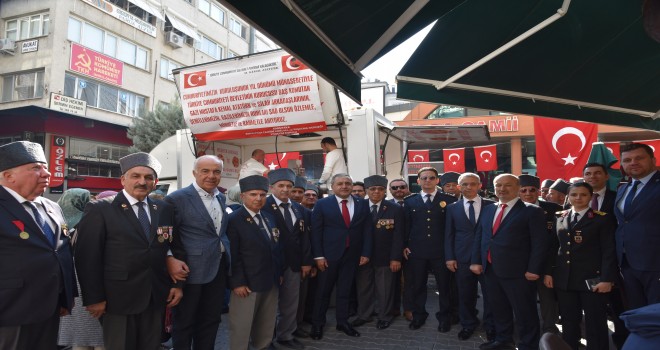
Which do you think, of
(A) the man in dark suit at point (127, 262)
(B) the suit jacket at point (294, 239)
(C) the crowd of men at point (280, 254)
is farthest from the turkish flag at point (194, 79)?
(A) the man in dark suit at point (127, 262)

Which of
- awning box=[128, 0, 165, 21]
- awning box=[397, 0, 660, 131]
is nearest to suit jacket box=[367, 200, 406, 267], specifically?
awning box=[397, 0, 660, 131]

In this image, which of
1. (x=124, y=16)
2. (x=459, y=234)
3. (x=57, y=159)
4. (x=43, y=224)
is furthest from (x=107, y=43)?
(x=459, y=234)

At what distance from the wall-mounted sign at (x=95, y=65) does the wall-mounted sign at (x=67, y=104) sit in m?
1.62

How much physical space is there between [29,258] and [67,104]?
67.3 ft

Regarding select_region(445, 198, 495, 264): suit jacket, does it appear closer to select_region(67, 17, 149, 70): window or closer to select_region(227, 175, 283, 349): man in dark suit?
select_region(227, 175, 283, 349): man in dark suit

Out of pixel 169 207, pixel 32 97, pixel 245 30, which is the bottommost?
pixel 169 207

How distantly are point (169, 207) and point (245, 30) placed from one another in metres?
32.4

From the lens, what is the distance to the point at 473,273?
4.75 m

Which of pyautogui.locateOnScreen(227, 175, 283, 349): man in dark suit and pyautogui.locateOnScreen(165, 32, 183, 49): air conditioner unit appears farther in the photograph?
pyautogui.locateOnScreen(165, 32, 183, 49): air conditioner unit

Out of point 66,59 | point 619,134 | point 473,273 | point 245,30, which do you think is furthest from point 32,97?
point 619,134

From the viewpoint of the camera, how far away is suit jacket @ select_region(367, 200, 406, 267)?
5.22m

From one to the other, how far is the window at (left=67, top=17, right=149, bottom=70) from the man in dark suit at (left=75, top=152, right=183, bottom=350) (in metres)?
21.4

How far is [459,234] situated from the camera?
4918mm

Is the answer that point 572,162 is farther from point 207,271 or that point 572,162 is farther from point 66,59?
point 66,59
